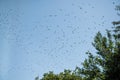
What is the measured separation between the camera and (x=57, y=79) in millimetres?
44281

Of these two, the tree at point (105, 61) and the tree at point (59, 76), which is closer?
the tree at point (105, 61)

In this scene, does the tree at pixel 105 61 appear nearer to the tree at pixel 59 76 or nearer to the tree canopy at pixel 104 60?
the tree canopy at pixel 104 60

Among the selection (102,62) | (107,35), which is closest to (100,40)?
(107,35)

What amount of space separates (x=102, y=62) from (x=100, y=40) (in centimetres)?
363

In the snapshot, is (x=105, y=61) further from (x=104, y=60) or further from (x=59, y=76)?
(x=59, y=76)

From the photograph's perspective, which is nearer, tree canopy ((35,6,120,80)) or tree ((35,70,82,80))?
tree canopy ((35,6,120,80))

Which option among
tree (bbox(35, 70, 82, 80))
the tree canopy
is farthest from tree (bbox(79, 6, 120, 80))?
tree (bbox(35, 70, 82, 80))

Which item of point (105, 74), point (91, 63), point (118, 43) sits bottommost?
point (105, 74)

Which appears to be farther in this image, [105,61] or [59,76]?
[59,76]

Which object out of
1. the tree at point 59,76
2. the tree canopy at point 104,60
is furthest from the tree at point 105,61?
the tree at point 59,76

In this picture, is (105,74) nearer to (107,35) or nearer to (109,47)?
(109,47)

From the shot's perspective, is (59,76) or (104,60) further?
(59,76)

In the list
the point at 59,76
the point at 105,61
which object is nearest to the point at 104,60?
the point at 105,61

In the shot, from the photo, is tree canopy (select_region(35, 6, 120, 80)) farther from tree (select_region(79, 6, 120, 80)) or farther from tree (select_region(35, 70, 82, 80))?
tree (select_region(35, 70, 82, 80))
